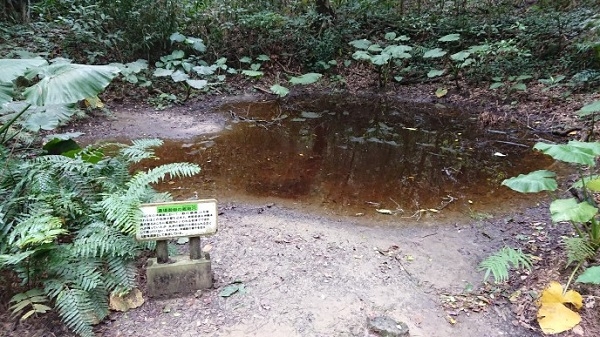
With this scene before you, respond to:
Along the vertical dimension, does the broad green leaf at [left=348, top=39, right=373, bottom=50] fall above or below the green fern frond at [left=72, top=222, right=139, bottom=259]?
above

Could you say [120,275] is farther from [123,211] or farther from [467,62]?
[467,62]

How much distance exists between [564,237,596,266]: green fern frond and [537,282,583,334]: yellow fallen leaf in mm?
348

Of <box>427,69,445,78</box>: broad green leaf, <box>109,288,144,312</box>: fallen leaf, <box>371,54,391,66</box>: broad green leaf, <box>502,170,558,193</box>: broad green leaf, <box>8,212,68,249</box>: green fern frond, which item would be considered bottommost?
<box>109,288,144,312</box>: fallen leaf

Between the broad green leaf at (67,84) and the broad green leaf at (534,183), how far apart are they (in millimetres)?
2988

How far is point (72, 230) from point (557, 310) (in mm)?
3211

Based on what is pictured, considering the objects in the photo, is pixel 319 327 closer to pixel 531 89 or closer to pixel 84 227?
pixel 84 227

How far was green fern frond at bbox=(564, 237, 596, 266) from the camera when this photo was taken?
2.80 m

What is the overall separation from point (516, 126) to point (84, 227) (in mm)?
6363

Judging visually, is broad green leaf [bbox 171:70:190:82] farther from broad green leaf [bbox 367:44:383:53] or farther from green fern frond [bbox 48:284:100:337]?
green fern frond [bbox 48:284:100:337]

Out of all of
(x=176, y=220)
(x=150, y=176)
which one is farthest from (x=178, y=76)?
(x=176, y=220)

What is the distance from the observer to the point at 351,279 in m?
2.98

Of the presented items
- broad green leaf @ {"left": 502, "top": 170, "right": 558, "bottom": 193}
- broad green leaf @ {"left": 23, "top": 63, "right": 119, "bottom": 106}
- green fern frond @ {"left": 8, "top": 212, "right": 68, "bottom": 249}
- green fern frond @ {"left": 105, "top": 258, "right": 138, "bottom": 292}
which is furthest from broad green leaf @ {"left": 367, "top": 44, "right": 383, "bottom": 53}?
green fern frond @ {"left": 8, "top": 212, "right": 68, "bottom": 249}

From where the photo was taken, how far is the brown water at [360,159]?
4449 mm

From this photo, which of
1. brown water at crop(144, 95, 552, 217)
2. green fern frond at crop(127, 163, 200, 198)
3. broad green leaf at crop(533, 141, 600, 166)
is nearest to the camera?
broad green leaf at crop(533, 141, 600, 166)
